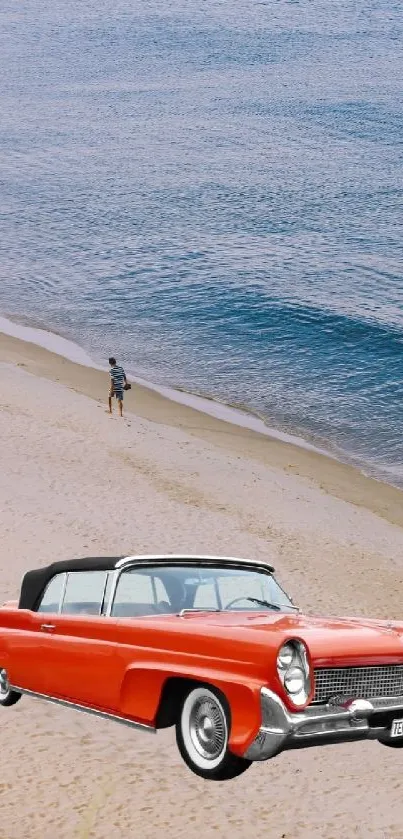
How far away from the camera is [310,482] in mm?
32469

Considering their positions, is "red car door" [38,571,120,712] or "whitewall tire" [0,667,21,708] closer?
"red car door" [38,571,120,712]

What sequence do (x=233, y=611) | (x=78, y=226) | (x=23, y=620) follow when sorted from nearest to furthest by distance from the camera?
(x=233, y=611) < (x=23, y=620) < (x=78, y=226)

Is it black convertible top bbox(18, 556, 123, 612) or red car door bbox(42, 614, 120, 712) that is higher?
black convertible top bbox(18, 556, 123, 612)

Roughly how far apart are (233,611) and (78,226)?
71.9 m

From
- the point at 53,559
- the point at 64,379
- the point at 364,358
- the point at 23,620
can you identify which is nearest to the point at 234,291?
the point at 364,358

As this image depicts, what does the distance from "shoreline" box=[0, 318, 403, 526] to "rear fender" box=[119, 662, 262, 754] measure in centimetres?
2062

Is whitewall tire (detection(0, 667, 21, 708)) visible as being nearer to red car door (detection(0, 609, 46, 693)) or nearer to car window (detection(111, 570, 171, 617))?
red car door (detection(0, 609, 46, 693))

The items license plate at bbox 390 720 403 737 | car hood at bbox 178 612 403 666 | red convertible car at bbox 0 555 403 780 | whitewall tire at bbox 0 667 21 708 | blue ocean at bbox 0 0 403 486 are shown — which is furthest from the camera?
blue ocean at bbox 0 0 403 486

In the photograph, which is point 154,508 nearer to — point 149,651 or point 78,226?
point 149,651

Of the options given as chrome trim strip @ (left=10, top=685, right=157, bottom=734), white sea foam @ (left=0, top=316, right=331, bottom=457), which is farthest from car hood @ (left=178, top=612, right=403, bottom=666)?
white sea foam @ (left=0, top=316, right=331, bottom=457)

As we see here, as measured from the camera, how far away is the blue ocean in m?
49.5

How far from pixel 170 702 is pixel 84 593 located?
184cm

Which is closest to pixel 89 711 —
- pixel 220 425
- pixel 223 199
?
pixel 220 425

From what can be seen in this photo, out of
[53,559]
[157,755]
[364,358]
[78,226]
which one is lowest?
[157,755]
